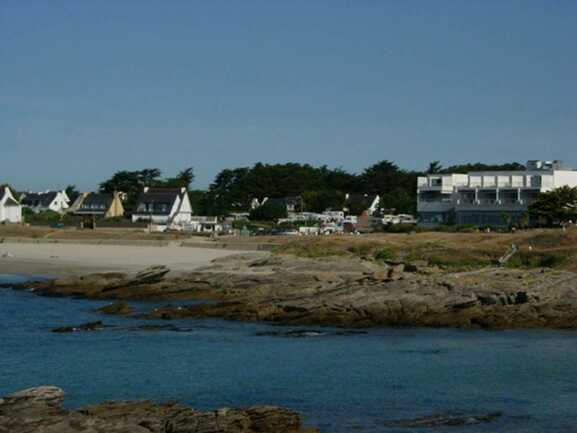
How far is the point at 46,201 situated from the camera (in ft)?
474

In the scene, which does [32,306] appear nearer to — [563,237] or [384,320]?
[384,320]

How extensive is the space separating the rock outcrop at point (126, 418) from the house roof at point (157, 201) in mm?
94609

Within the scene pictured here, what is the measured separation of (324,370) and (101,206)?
103184mm

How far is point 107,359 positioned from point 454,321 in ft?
48.9

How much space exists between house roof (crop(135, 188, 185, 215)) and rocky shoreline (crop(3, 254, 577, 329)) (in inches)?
2522

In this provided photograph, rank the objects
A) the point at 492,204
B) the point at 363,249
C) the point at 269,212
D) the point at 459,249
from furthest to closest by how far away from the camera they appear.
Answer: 1. the point at 269,212
2. the point at 492,204
3. the point at 363,249
4. the point at 459,249

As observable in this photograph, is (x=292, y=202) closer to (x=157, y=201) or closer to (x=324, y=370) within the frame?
(x=157, y=201)

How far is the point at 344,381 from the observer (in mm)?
31312

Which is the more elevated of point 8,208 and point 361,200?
point 361,200

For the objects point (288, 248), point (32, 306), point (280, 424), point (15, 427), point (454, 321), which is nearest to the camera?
point (15, 427)

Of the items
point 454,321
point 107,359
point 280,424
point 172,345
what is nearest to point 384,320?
point 454,321

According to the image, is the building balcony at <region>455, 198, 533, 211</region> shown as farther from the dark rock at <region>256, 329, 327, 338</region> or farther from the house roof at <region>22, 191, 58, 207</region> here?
the house roof at <region>22, 191, 58, 207</region>

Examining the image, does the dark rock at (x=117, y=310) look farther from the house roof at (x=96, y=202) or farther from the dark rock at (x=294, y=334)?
the house roof at (x=96, y=202)

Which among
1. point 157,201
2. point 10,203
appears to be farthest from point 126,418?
point 157,201
